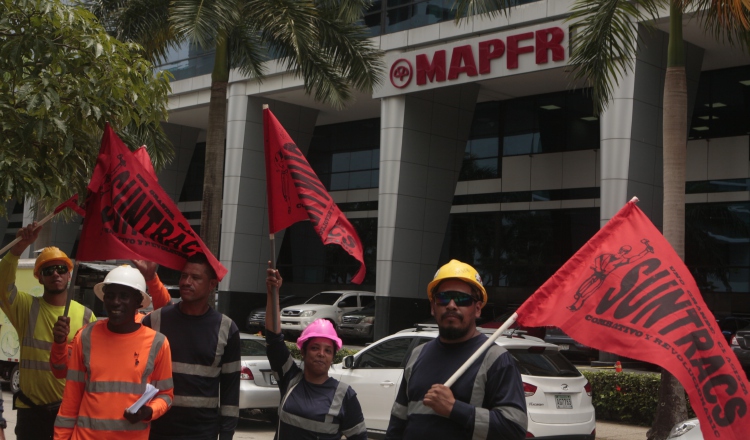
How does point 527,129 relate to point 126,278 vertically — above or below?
above

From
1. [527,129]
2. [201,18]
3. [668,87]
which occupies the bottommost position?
[668,87]

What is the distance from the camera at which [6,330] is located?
55.7 feet

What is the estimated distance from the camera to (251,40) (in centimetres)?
1870

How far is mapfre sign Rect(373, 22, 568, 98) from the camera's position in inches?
933

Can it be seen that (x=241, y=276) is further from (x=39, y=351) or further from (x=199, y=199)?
(x=39, y=351)

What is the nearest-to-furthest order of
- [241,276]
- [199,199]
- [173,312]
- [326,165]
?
[173,312] → [241,276] → [326,165] → [199,199]

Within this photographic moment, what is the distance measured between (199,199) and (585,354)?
22.5 m

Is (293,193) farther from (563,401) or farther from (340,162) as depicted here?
(340,162)

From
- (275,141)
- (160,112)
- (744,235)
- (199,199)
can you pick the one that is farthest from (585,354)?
(199,199)

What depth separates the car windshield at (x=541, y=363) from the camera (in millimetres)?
11102

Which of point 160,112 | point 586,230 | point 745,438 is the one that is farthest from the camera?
point 586,230

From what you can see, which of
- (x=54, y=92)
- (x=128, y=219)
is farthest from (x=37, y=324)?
(x=54, y=92)

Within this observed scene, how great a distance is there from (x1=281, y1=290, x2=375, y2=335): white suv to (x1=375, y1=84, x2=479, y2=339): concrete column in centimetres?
230

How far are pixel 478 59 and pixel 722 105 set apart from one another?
7.11 metres
